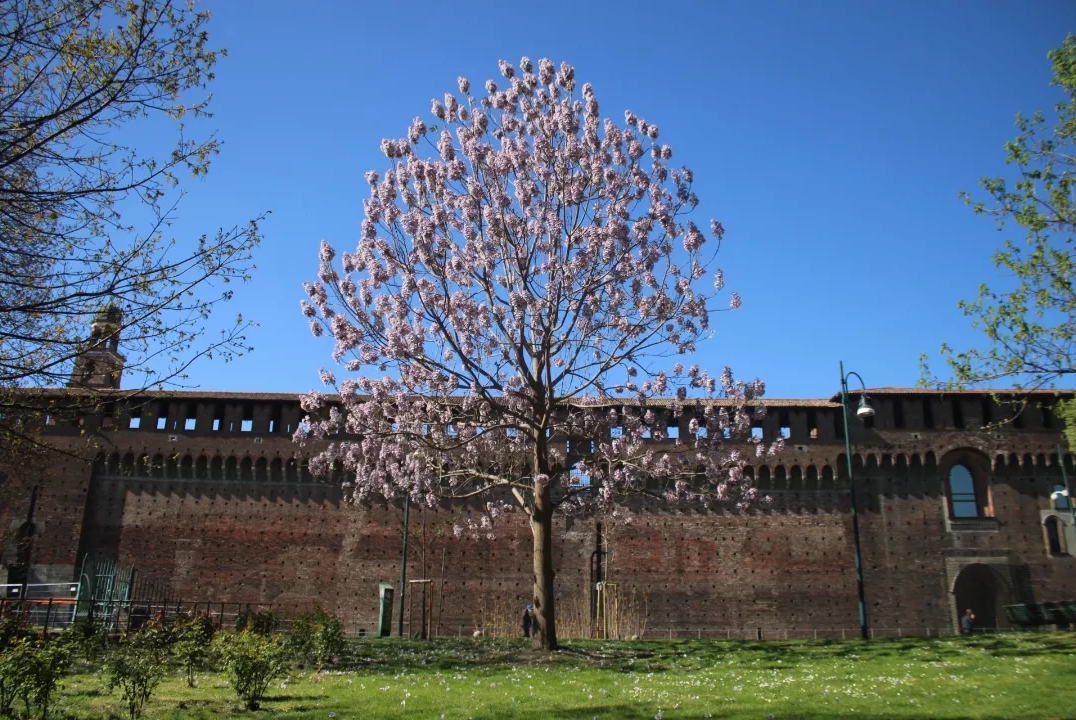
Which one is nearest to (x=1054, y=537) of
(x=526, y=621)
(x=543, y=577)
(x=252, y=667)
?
(x=526, y=621)

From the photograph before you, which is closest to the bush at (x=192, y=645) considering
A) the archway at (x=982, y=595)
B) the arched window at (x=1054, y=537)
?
the archway at (x=982, y=595)

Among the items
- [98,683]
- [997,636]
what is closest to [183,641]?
[98,683]

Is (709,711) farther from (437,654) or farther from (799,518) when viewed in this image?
(799,518)

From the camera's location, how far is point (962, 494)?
3128cm

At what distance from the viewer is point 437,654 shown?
1512 centimetres

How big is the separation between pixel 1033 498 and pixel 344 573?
23.9 meters

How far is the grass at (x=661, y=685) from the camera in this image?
950 centimetres

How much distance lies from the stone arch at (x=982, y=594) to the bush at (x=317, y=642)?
77.7ft

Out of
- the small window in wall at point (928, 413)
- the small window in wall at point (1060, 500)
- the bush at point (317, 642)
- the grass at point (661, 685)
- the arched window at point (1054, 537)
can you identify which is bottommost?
the grass at point (661, 685)

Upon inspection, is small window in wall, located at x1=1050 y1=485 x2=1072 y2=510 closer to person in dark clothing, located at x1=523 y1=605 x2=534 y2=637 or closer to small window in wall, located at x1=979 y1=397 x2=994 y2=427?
small window in wall, located at x1=979 y1=397 x2=994 y2=427

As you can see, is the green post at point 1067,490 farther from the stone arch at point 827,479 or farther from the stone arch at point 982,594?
the stone arch at point 827,479

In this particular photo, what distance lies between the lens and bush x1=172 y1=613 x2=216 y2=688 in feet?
37.5

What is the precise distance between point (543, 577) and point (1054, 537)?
23447mm

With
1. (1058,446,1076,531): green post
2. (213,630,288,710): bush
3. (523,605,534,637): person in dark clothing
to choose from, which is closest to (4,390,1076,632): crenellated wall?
(1058,446,1076,531): green post
